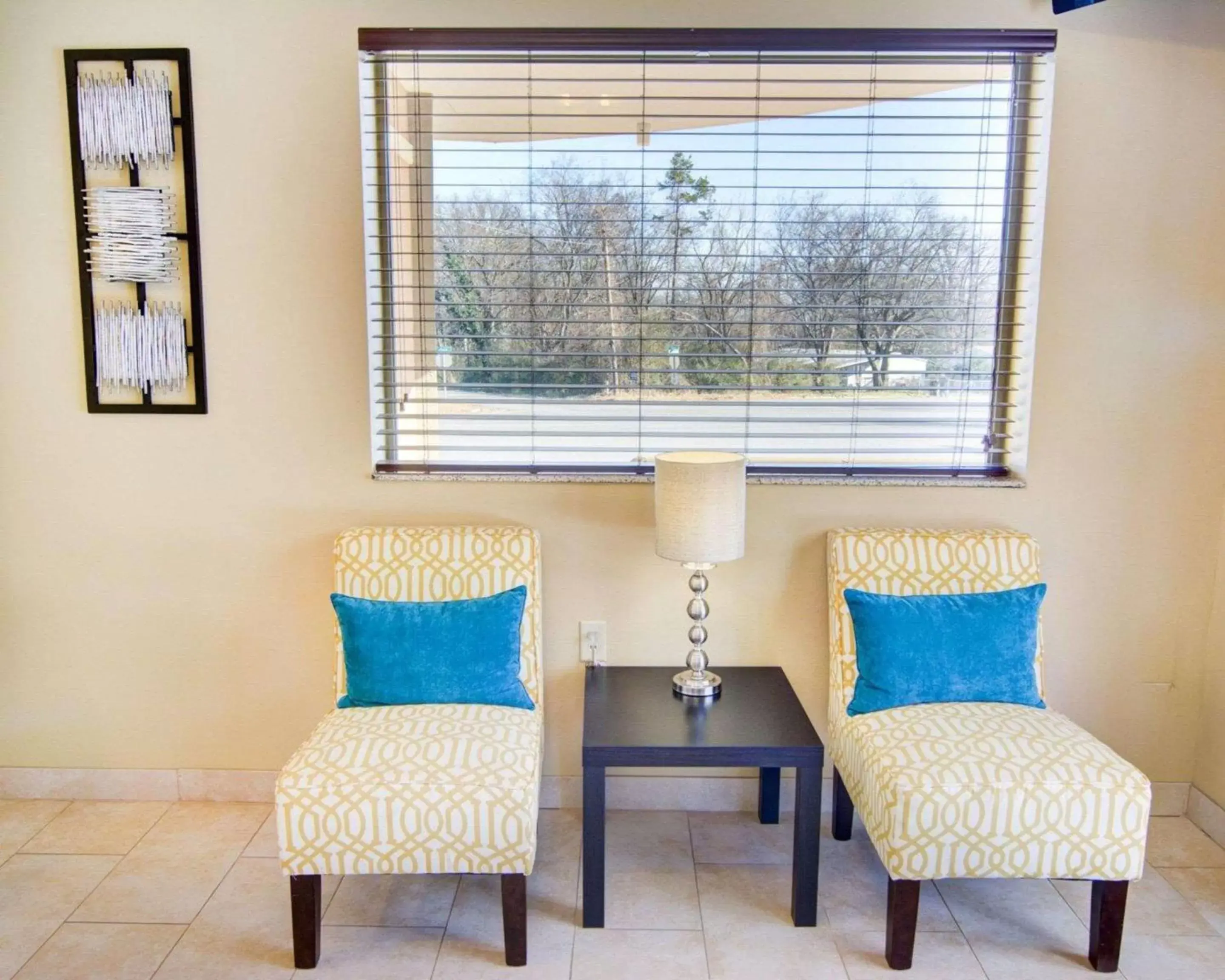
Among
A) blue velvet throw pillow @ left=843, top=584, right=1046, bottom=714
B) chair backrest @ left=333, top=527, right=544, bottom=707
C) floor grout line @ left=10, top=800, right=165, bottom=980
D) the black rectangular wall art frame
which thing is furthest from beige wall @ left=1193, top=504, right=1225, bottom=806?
the black rectangular wall art frame

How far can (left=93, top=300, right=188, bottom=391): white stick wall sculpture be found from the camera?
8.20 ft

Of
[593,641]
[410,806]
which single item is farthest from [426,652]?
[593,641]

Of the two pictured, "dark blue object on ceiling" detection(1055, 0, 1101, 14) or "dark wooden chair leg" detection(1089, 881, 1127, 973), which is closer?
"dark wooden chair leg" detection(1089, 881, 1127, 973)

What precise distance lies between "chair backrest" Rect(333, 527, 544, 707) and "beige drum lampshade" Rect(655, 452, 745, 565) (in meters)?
0.40

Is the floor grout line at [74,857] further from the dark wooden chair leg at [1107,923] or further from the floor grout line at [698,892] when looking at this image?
the dark wooden chair leg at [1107,923]

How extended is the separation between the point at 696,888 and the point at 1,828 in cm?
195

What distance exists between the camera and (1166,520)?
257 centimetres

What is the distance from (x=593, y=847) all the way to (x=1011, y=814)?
35.8 inches

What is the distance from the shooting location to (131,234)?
246cm

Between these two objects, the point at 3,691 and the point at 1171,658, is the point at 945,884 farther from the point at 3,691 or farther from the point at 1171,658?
the point at 3,691

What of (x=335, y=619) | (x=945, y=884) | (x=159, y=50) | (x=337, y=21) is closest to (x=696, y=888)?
(x=945, y=884)

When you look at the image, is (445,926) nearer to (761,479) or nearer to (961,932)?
(961,932)

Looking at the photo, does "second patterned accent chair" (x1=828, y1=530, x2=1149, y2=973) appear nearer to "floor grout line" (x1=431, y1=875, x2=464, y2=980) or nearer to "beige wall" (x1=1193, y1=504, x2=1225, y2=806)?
"beige wall" (x1=1193, y1=504, x2=1225, y2=806)

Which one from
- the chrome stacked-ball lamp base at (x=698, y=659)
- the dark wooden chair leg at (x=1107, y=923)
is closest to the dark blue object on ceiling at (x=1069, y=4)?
the chrome stacked-ball lamp base at (x=698, y=659)
